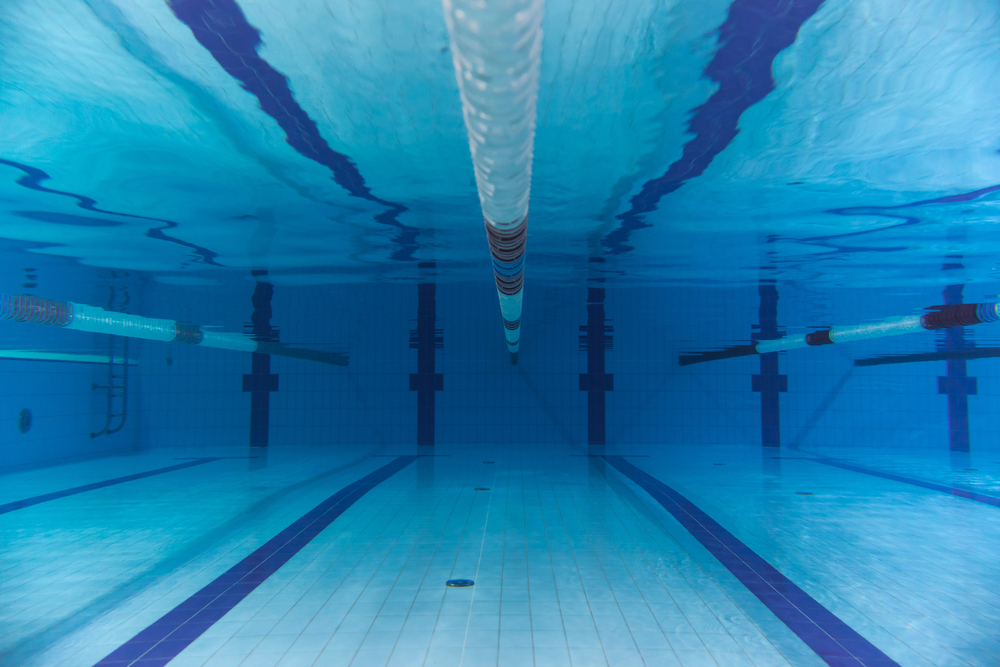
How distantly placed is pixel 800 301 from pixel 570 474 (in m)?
6.46

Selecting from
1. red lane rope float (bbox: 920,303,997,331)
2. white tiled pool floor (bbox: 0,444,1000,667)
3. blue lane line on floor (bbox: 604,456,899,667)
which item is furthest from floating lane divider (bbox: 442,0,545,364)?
red lane rope float (bbox: 920,303,997,331)

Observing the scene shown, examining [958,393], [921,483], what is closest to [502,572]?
[921,483]

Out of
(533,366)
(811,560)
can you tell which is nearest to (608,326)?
(533,366)

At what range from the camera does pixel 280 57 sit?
3.23m

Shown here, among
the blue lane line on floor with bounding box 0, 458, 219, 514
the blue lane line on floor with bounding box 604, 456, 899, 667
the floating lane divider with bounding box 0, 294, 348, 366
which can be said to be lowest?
the blue lane line on floor with bounding box 0, 458, 219, 514

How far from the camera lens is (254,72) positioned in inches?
134

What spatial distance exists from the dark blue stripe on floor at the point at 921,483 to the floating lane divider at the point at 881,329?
2.79 metres

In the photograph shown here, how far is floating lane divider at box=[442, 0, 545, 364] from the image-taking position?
139 cm

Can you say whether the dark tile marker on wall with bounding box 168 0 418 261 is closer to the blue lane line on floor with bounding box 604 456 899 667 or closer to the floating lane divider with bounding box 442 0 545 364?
the floating lane divider with bounding box 442 0 545 364

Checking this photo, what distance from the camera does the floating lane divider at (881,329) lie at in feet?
25.3

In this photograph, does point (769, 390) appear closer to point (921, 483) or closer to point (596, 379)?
point (596, 379)

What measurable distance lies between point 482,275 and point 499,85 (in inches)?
318

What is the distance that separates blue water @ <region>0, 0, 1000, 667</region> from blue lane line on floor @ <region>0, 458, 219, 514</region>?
0.27 ft

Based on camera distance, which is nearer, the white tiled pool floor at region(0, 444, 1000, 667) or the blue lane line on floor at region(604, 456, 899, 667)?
the blue lane line on floor at region(604, 456, 899, 667)
